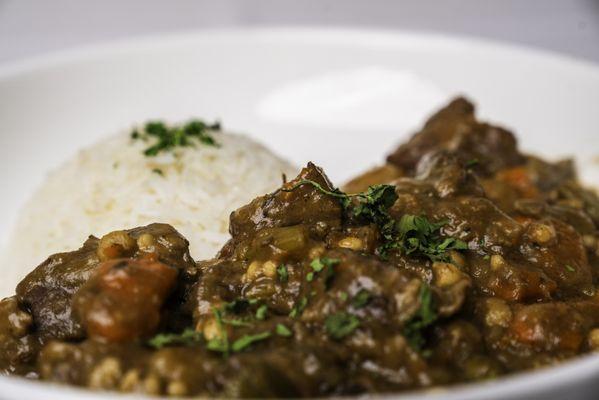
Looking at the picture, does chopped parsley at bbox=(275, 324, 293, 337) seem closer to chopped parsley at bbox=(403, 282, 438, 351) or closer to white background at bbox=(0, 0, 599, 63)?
chopped parsley at bbox=(403, 282, 438, 351)

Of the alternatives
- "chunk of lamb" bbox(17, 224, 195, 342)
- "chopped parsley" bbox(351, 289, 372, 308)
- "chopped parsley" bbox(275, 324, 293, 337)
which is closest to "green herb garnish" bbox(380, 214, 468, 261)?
"chopped parsley" bbox(351, 289, 372, 308)

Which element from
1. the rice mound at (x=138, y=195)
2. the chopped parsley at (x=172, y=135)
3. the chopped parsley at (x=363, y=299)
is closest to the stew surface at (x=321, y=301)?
the chopped parsley at (x=363, y=299)

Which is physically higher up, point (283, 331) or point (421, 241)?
point (421, 241)

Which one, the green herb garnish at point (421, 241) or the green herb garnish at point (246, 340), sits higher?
the green herb garnish at point (421, 241)

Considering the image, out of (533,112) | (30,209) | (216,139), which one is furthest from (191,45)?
(533,112)

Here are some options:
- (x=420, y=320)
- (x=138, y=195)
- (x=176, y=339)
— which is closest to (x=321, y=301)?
(x=420, y=320)

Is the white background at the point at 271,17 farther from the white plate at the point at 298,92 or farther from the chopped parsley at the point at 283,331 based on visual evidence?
the chopped parsley at the point at 283,331

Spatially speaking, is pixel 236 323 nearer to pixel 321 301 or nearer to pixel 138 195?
pixel 321 301
